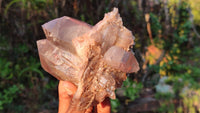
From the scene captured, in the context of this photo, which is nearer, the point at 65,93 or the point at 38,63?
the point at 65,93

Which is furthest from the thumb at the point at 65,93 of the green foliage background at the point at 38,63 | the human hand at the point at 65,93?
the green foliage background at the point at 38,63

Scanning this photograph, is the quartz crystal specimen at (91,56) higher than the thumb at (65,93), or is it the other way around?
the quartz crystal specimen at (91,56)

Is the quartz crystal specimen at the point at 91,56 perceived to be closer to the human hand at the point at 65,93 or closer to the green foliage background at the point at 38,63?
the human hand at the point at 65,93

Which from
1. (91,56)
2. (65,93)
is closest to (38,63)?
(65,93)

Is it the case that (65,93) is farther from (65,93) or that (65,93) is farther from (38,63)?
(38,63)

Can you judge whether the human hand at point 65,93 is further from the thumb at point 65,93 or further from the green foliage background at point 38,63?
the green foliage background at point 38,63

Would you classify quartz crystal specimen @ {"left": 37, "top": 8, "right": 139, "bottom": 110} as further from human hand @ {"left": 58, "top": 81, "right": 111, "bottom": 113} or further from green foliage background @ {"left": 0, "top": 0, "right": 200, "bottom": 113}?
green foliage background @ {"left": 0, "top": 0, "right": 200, "bottom": 113}

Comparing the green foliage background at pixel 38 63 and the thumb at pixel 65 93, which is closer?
the thumb at pixel 65 93

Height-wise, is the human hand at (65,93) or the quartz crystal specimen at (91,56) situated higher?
the quartz crystal specimen at (91,56)

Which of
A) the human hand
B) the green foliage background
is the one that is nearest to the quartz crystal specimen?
the human hand

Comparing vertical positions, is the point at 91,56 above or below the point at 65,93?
above
